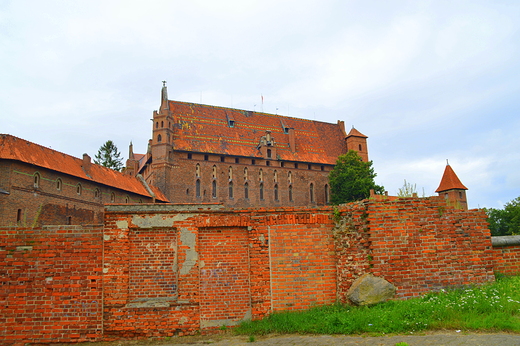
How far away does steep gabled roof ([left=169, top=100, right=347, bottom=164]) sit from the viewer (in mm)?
51125

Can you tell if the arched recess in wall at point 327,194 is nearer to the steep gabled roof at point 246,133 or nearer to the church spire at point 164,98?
the steep gabled roof at point 246,133

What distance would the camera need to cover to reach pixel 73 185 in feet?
112

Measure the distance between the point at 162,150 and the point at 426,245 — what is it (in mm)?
41157

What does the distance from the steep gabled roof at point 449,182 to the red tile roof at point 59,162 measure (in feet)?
118

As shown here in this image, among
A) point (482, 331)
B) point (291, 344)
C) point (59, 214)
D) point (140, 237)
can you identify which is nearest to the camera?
point (482, 331)

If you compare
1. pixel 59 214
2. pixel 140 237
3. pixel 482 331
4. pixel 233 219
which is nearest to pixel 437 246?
pixel 482 331

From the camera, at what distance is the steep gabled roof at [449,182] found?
54688mm

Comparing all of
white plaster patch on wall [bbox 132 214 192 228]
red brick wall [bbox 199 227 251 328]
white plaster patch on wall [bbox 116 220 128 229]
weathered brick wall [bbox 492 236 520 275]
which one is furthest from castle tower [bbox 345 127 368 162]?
white plaster patch on wall [bbox 116 220 128 229]

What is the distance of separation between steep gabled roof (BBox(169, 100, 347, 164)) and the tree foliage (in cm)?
2127

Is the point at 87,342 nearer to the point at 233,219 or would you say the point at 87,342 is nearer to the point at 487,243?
the point at 233,219

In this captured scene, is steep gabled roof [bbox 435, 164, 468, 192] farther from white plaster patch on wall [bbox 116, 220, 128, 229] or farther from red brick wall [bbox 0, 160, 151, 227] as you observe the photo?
white plaster patch on wall [bbox 116, 220, 128, 229]

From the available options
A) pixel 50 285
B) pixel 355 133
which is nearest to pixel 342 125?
pixel 355 133

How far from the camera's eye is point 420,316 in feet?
25.1

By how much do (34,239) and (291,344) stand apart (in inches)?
227
